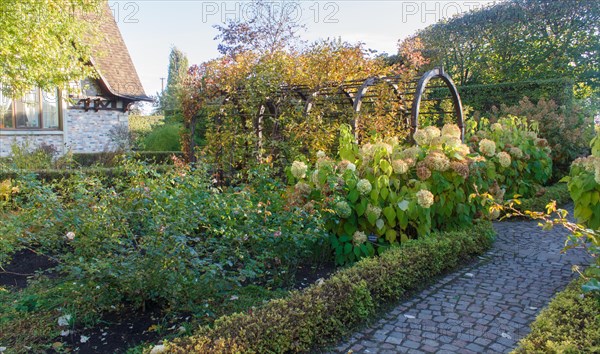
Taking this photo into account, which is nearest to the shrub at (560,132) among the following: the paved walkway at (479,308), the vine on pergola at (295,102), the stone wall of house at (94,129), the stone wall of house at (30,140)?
the vine on pergola at (295,102)

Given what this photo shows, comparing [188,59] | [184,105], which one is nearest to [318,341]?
[184,105]

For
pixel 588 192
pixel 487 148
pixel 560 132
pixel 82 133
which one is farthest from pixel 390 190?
pixel 82 133

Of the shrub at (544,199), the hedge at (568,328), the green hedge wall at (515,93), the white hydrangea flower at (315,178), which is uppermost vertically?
the green hedge wall at (515,93)

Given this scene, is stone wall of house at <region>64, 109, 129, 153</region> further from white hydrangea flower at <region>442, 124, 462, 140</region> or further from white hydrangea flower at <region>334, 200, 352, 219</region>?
white hydrangea flower at <region>334, 200, 352, 219</region>

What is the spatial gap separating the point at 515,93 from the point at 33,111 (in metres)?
14.1

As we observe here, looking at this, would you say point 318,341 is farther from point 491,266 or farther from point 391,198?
point 491,266

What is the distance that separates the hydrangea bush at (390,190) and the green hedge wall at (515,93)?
876 centimetres

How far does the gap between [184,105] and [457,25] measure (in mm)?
13300

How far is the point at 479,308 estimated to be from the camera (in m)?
3.70

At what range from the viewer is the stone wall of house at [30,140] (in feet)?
44.3

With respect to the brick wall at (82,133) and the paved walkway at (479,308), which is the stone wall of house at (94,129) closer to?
the brick wall at (82,133)

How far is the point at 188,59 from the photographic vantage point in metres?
42.6

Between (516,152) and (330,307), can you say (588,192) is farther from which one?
(516,152)

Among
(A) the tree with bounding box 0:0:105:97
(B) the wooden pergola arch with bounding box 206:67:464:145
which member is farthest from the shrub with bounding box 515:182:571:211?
(A) the tree with bounding box 0:0:105:97
